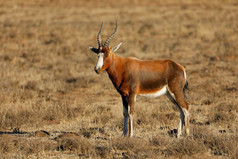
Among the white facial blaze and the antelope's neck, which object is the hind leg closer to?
the antelope's neck

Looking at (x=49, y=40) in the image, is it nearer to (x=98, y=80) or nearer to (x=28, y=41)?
(x=28, y=41)

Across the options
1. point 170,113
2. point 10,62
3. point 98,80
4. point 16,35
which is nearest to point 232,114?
point 170,113

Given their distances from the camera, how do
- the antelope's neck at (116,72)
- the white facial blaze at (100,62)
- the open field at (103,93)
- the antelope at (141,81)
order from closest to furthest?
the open field at (103,93)
the white facial blaze at (100,62)
the antelope at (141,81)
the antelope's neck at (116,72)

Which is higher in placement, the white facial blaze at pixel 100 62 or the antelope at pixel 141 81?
the white facial blaze at pixel 100 62

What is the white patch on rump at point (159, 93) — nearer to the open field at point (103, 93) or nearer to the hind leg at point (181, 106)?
the hind leg at point (181, 106)

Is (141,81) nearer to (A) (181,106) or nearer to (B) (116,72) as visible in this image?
(B) (116,72)

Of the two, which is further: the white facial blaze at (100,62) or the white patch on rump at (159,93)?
the white patch on rump at (159,93)

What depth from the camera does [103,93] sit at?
46.3 feet

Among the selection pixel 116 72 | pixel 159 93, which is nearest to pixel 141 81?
pixel 159 93

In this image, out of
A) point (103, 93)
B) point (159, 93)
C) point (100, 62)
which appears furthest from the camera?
point (103, 93)

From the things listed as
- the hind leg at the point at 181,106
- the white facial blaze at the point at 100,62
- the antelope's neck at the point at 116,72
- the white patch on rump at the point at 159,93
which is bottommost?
the hind leg at the point at 181,106

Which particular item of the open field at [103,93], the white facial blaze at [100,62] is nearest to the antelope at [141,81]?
the white facial blaze at [100,62]

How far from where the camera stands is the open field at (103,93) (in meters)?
7.46

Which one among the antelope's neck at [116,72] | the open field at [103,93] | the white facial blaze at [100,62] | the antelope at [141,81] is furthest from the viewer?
the antelope's neck at [116,72]
